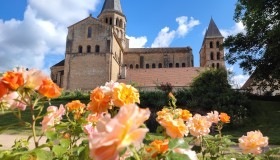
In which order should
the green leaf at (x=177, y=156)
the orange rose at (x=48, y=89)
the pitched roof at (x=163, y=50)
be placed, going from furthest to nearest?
1. the pitched roof at (x=163, y=50)
2. the orange rose at (x=48, y=89)
3. the green leaf at (x=177, y=156)

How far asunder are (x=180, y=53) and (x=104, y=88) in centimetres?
5558

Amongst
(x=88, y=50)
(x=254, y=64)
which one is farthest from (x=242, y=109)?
(x=88, y=50)

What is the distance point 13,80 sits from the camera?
4.40 feet

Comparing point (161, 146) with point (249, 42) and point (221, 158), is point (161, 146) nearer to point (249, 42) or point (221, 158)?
point (221, 158)

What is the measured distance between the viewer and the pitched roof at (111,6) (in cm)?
5771

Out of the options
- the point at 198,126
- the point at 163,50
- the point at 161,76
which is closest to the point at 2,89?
the point at 198,126

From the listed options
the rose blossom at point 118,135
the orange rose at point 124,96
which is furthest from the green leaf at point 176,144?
the rose blossom at point 118,135

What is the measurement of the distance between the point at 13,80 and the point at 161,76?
43967 millimetres

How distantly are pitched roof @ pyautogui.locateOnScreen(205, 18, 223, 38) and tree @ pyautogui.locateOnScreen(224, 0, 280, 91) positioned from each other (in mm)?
37018

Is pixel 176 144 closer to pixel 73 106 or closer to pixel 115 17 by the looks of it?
pixel 73 106

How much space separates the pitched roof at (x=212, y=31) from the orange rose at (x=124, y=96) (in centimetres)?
6140

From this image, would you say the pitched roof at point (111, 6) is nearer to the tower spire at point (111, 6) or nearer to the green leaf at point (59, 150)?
the tower spire at point (111, 6)

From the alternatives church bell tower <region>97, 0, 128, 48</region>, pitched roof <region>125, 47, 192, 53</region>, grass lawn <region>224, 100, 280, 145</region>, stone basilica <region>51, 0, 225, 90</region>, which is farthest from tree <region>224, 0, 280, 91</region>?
church bell tower <region>97, 0, 128, 48</region>

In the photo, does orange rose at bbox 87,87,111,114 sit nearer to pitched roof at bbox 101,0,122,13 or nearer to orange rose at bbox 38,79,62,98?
orange rose at bbox 38,79,62,98
